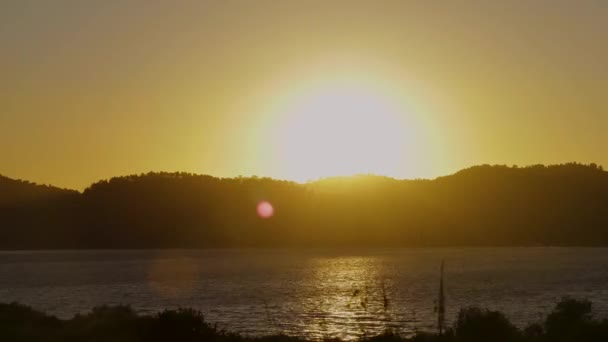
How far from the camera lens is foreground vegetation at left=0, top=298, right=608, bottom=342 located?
2845cm

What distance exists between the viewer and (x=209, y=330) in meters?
30.9

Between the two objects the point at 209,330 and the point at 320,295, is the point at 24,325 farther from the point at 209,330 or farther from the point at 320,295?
the point at 320,295

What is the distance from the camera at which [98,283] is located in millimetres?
108688

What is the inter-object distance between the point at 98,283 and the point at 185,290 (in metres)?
20.8

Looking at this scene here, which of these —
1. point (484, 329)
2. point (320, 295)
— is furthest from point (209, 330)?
point (320, 295)

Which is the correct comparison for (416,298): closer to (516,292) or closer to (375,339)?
(516,292)

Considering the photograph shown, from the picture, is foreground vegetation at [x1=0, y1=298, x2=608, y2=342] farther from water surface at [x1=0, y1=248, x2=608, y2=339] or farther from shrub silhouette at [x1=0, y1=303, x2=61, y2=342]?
water surface at [x1=0, y1=248, x2=608, y2=339]

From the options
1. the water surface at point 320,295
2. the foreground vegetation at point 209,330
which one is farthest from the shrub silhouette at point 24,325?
the water surface at point 320,295

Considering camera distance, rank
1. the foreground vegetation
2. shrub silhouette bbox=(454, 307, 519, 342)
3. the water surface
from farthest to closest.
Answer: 1. the water surface
2. shrub silhouette bbox=(454, 307, 519, 342)
3. the foreground vegetation

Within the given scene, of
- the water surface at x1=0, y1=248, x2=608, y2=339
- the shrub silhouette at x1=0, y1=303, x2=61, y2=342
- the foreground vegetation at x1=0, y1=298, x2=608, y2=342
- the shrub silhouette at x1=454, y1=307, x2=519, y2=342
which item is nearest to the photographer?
the foreground vegetation at x1=0, y1=298, x2=608, y2=342

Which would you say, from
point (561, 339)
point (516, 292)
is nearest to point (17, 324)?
point (561, 339)

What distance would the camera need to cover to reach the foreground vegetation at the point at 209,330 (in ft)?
93.4

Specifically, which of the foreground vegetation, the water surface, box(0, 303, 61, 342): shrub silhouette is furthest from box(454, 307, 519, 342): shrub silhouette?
box(0, 303, 61, 342): shrub silhouette

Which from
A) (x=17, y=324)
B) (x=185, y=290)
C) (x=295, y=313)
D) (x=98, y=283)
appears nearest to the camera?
(x=17, y=324)
